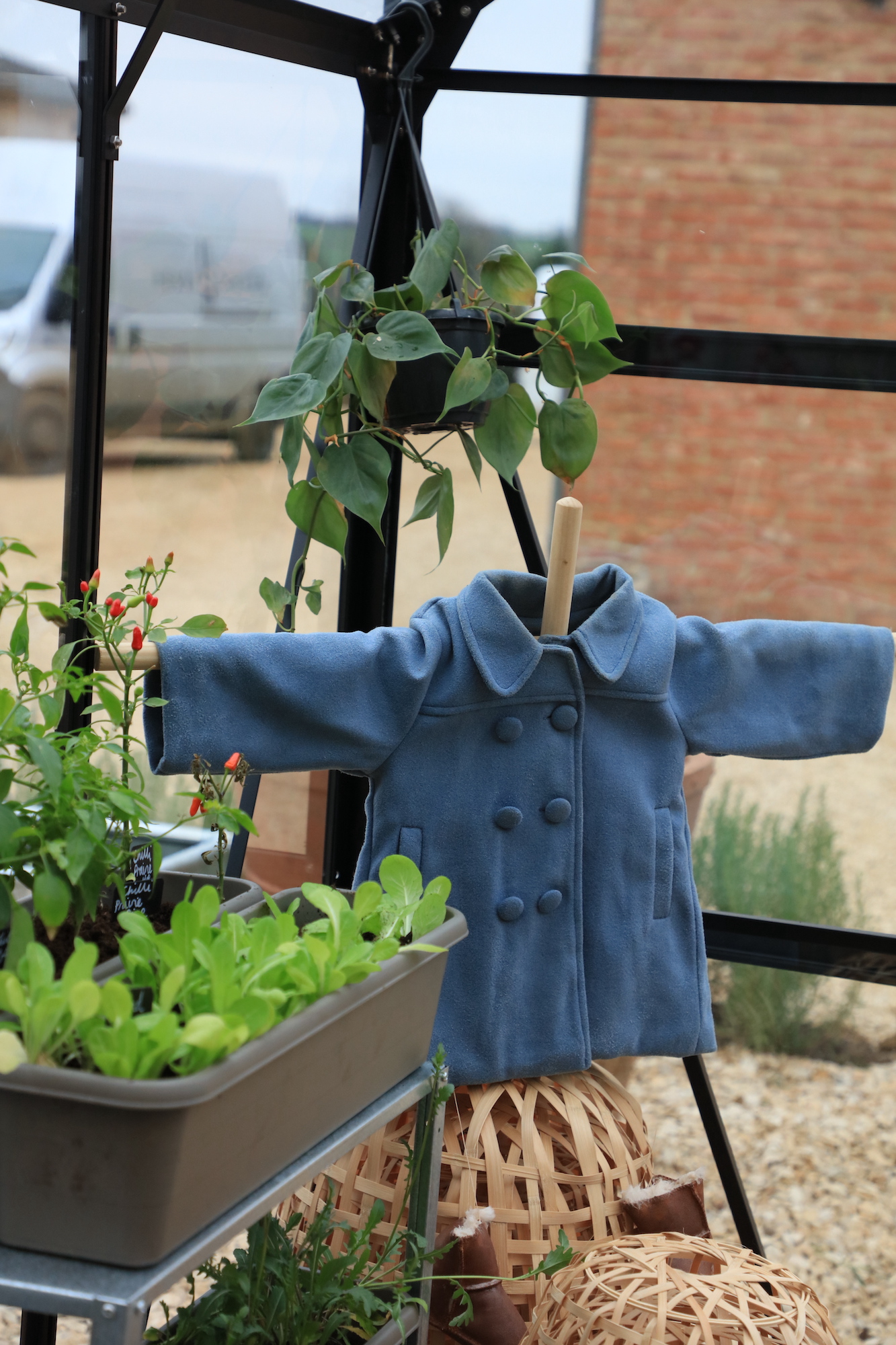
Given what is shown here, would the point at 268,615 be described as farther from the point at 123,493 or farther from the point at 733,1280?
the point at 733,1280

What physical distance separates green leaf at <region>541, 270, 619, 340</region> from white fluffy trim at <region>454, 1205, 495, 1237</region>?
88 centimetres

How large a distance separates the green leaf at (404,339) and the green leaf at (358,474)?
0.36 ft

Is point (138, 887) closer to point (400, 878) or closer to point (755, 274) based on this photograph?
point (400, 878)

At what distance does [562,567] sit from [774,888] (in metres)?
0.81

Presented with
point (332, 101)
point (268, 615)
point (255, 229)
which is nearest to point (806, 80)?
point (332, 101)

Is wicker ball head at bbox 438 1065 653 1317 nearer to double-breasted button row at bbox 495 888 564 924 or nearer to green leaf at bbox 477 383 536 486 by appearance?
double-breasted button row at bbox 495 888 564 924

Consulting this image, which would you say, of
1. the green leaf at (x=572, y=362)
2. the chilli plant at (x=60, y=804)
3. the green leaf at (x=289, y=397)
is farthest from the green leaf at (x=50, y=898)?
the green leaf at (x=572, y=362)

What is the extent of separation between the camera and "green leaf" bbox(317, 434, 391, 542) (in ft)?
4.33

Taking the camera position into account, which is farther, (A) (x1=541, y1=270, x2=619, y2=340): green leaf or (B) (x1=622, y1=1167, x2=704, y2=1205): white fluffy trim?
(A) (x1=541, y1=270, x2=619, y2=340): green leaf

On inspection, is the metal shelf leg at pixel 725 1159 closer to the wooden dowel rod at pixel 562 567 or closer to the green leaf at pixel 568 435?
the wooden dowel rod at pixel 562 567

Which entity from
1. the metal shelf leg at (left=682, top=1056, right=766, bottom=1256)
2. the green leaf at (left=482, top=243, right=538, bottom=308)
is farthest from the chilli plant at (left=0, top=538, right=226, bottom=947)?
the metal shelf leg at (left=682, top=1056, right=766, bottom=1256)

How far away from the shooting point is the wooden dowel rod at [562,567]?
3.95ft

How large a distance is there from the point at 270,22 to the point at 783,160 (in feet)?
2.30

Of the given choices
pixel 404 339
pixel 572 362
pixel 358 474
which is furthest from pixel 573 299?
pixel 358 474
